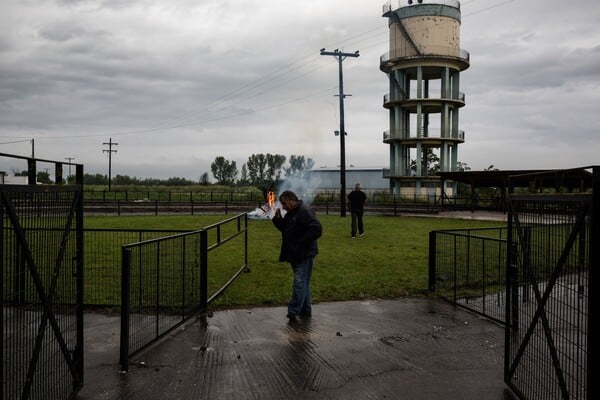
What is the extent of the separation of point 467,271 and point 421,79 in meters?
43.1

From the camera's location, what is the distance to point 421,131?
A: 50.3 meters

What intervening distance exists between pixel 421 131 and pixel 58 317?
4814cm

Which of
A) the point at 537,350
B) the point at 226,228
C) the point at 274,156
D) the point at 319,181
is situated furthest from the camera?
the point at 274,156

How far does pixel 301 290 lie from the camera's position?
24.1ft

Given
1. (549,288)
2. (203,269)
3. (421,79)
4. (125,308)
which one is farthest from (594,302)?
(421,79)

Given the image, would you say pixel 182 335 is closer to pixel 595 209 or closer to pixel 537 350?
pixel 537 350

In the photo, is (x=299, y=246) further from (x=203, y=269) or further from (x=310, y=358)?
(x=310, y=358)

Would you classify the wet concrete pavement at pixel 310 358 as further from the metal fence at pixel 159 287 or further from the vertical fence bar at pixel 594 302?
the vertical fence bar at pixel 594 302

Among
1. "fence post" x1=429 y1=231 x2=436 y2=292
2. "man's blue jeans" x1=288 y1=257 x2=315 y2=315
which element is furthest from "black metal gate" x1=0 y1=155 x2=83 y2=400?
"fence post" x1=429 y1=231 x2=436 y2=292

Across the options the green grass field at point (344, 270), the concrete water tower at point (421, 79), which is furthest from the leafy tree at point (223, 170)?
the green grass field at point (344, 270)

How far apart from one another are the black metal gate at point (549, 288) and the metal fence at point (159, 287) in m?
3.85

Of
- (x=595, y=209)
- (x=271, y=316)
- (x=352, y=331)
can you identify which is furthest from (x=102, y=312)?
(x=595, y=209)

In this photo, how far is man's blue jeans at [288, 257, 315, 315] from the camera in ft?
24.1

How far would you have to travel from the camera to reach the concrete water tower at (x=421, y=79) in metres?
49.6
